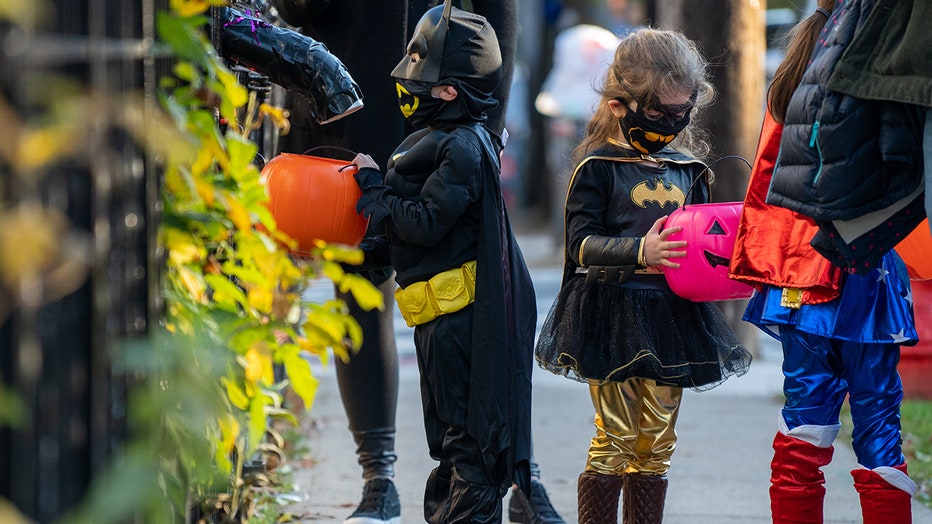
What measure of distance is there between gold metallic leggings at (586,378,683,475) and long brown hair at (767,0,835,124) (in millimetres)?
931

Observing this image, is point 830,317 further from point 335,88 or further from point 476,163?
point 335,88

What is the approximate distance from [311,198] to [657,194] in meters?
1.08

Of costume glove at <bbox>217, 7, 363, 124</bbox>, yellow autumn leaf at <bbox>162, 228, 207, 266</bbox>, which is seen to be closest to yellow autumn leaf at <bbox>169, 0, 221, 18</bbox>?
yellow autumn leaf at <bbox>162, 228, 207, 266</bbox>

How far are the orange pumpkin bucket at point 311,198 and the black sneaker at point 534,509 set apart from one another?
1.12 meters

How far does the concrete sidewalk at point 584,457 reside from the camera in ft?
14.6

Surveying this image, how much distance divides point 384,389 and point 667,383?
38.4 inches

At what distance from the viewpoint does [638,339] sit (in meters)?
3.60

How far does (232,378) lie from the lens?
1962 mm

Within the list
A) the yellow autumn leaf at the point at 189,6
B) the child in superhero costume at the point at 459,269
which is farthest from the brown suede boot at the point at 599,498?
the yellow autumn leaf at the point at 189,6

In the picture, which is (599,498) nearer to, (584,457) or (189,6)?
(584,457)

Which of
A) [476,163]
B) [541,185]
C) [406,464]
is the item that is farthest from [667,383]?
[541,185]

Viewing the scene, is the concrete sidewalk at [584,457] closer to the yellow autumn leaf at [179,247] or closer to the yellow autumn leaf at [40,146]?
the yellow autumn leaf at [179,247]

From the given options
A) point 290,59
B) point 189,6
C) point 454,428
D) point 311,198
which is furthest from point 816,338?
point 189,6

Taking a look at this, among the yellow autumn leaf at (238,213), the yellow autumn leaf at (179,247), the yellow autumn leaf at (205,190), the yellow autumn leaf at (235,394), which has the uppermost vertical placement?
the yellow autumn leaf at (205,190)
